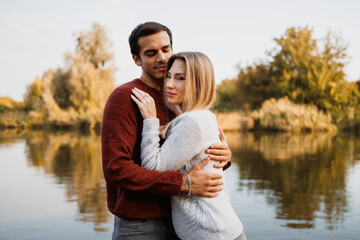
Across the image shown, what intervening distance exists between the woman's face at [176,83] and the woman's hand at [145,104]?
0.11 metres

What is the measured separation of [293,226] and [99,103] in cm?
2422

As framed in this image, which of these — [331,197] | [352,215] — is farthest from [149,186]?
[331,197]

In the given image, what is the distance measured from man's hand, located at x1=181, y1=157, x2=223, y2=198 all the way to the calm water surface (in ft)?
9.58

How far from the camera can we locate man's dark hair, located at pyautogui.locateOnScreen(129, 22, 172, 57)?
2.22m

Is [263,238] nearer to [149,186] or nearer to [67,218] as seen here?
[67,218]

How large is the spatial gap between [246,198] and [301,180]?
2020mm

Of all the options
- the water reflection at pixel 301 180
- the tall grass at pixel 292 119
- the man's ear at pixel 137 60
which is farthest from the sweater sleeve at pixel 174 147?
the tall grass at pixel 292 119

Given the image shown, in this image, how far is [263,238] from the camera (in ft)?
14.8

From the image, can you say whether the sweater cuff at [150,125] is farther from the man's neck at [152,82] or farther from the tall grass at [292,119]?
the tall grass at [292,119]

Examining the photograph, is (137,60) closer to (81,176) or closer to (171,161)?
(171,161)

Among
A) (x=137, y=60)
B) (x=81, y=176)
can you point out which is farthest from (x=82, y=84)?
(x=137, y=60)

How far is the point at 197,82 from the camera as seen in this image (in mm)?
1957

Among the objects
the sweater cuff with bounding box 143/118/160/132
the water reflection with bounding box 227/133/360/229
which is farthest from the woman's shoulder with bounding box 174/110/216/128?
the water reflection with bounding box 227/133/360/229

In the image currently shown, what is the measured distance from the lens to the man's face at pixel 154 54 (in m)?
2.24
